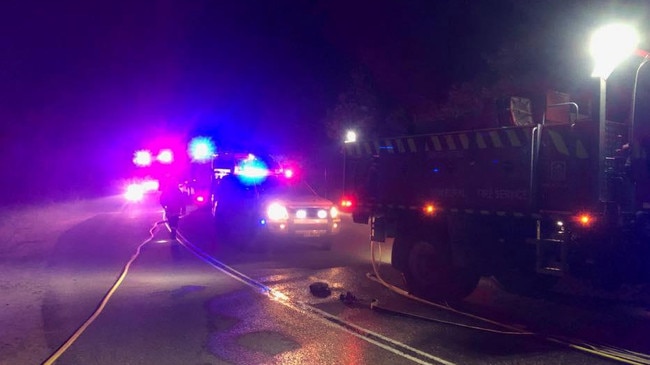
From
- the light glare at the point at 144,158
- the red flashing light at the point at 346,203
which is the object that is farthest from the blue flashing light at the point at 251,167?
the light glare at the point at 144,158

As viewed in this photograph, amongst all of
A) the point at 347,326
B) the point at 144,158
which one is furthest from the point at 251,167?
the point at 144,158

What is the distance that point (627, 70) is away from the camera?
6.93m

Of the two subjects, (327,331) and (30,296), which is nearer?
(327,331)

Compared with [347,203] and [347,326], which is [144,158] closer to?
[347,203]

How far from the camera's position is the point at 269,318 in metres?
7.21

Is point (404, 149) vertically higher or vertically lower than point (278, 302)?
higher

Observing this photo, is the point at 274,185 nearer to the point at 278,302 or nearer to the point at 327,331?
→ the point at 278,302

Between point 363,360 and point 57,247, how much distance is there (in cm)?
1110

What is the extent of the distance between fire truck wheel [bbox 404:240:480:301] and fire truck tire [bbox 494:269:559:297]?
2.11ft

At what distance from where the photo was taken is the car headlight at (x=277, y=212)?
1309 centimetres

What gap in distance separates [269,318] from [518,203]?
3589 millimetres

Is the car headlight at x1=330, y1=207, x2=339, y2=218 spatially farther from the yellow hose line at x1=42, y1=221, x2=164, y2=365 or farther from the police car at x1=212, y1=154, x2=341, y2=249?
the yellow hose line at x1=42, y1=221, x2=164, y2=365

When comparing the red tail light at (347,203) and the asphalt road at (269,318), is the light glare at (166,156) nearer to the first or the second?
the asphalt road at (269,318)

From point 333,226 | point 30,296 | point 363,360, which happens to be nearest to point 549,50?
point 333,226
